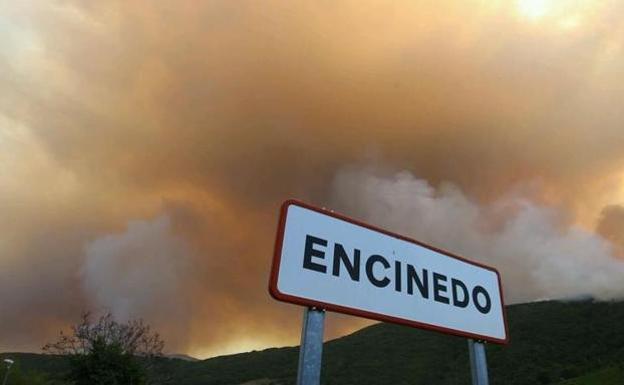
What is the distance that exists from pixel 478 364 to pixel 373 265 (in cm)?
174

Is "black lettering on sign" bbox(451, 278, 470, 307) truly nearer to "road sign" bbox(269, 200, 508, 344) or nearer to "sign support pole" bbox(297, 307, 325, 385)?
"road sign" bbox(269, 200, 508, 344)

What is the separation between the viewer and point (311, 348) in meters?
3.40

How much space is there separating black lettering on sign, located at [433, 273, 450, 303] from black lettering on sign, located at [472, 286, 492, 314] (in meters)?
0.52

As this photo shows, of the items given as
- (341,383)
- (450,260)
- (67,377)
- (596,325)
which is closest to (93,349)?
(67,377)

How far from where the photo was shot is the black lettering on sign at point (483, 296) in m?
5.04

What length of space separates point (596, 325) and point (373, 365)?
167ft

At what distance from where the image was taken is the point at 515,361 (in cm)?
9394

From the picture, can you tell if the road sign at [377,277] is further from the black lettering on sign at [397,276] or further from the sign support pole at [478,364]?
the sign support pole at [478,364]

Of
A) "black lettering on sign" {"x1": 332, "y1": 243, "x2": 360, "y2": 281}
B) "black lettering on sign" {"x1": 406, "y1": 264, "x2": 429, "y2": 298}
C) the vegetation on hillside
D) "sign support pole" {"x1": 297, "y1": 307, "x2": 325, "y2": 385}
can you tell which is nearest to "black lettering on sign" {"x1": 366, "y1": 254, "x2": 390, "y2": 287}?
"black lettering on sign" {"x1": 332, "y1": 243, "x2": 360, "y2": 281}

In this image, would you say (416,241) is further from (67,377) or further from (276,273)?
(67,377)

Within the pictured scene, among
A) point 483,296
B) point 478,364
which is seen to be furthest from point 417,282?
point 478,364

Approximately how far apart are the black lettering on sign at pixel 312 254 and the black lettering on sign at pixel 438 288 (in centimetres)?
139

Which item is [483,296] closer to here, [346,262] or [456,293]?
[456,293]

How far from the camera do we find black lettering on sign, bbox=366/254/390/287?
13.6 feet
